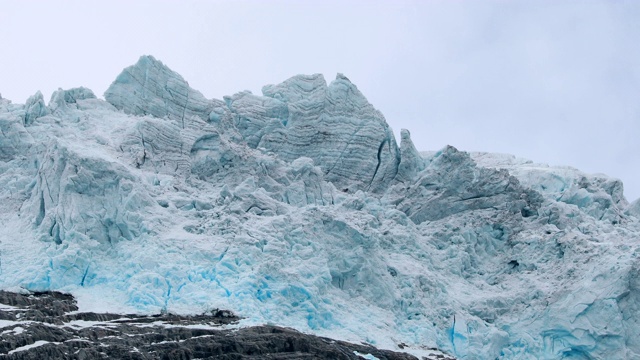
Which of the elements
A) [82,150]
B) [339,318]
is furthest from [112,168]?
[339,318]

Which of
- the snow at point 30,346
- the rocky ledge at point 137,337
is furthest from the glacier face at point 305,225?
the snow at point 30,346

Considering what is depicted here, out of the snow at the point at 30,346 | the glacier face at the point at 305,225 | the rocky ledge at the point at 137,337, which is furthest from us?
the glacier face at the point at 305,225

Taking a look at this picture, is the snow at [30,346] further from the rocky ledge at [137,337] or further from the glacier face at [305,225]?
the glacier face at [305,225]

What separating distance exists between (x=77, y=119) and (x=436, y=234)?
64.9ft

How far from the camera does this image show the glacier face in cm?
4988

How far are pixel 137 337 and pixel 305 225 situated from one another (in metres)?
12.4

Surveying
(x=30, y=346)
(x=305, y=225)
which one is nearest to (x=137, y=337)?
(x=30, y=346)

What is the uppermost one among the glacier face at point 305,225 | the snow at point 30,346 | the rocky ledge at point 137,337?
the glacier face at point 305,225

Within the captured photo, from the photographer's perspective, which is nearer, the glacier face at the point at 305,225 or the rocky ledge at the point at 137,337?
the rocky ledge at the point at 137,337

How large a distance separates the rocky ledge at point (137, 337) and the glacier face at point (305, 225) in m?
1.75

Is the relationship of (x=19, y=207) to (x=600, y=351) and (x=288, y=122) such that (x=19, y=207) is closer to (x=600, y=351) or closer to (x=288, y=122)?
(x=288, y=122)

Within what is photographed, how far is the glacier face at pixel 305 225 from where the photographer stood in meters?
49.9

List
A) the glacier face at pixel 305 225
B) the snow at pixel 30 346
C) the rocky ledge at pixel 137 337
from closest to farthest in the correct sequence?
the snow at pixel 30 346 → the rocky ledge at pixel 137 337 → the glacier face at pixel 305 225

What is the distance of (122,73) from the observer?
62.2m
